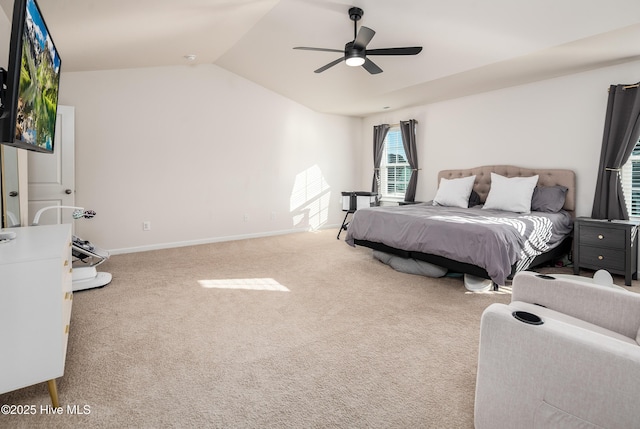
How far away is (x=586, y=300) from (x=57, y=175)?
16.7ft

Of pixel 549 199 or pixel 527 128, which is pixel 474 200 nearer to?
pixel 549 199

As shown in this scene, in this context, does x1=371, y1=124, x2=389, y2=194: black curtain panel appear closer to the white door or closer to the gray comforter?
the gray comforter

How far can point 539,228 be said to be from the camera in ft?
11.1

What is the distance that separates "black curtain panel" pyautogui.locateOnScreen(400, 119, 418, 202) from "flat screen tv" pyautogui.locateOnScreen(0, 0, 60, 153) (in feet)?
16.1

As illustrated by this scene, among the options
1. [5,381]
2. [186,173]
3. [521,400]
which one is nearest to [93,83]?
[186,173]

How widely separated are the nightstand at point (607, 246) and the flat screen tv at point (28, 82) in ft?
15.2

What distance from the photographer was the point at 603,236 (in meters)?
3.37

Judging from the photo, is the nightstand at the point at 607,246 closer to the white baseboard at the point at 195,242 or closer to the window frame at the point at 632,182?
the window frame at the point at 632,182

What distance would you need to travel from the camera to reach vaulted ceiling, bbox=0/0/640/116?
279 cm

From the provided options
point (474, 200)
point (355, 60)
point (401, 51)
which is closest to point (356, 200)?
point (474, 200)

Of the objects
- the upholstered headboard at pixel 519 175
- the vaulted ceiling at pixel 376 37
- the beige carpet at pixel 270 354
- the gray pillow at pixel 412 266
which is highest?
the vaulted ceiling at pixel 376 37

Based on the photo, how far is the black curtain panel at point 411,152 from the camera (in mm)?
5832

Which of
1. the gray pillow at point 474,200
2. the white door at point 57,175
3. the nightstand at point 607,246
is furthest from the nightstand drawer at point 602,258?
the white door at point 57,175

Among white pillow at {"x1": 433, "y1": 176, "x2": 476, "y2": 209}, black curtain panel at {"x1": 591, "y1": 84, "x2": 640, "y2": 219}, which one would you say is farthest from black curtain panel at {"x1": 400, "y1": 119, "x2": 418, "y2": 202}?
black curtain panel at {"x1": 591, "y1": 84, "x2": 640, "y2": 219}
